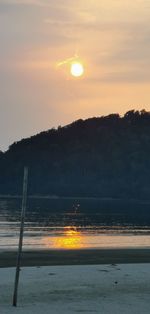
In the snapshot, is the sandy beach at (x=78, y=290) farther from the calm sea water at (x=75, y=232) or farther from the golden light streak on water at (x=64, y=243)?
the golden light streak on water at (x=64, y=243)

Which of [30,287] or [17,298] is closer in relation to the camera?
[17,298]

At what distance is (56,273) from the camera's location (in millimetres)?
20328

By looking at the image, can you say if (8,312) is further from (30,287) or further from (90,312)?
(30,287)

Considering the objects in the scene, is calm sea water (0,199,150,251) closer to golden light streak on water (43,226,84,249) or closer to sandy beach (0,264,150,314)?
golden light streak on water (43,226,84,249)

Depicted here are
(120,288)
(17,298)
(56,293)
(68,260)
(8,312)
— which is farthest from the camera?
(68,260)

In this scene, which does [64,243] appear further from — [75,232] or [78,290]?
[78,290]

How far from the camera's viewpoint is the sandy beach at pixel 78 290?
45.3ft

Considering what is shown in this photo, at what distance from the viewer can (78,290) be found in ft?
54.5

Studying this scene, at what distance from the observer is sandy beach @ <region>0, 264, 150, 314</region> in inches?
543

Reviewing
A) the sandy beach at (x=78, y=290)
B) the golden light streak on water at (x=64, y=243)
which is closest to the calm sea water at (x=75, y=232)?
the golden light streak on water at (x=64, y=243)

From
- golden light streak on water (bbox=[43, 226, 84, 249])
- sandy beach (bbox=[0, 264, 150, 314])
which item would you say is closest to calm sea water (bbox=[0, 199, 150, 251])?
golden light streak on water (bbox=[43, 226, 84, 249])

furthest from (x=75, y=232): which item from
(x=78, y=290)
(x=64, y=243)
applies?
(x=78, y=290)

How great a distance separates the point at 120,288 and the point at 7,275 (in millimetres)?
4335

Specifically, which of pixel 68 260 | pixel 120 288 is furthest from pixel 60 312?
pixel 68 260
